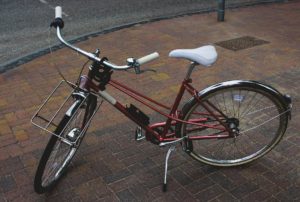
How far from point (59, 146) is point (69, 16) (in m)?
6.98

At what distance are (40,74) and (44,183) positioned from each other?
9.75ft

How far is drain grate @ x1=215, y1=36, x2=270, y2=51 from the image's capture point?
6.74 metres

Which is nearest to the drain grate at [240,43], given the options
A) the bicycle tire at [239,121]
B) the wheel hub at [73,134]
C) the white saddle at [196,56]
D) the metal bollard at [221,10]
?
the metal bollard at [221,10]

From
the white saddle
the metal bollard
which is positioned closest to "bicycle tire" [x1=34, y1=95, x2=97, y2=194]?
the white saddle

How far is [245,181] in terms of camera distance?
338 centimetres

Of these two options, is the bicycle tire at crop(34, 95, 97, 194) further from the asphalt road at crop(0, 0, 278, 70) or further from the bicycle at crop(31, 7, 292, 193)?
the asphalt road at crop(0, 0, 278, 70)

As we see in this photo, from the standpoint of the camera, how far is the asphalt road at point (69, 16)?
7.60 metres

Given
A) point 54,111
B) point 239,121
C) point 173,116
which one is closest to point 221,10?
point 54,111

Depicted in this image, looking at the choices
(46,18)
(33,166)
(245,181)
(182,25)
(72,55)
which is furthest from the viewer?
(46,18)

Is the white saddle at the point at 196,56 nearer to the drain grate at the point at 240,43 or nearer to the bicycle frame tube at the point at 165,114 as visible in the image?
the bicycle frame tube at the point at 165,114

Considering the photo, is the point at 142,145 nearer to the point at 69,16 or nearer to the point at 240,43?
the point at 240,43

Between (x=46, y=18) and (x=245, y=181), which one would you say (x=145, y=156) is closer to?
(x=245, y=181)

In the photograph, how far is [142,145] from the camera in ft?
12.9

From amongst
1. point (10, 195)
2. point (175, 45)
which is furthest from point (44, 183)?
point (175, 45)
